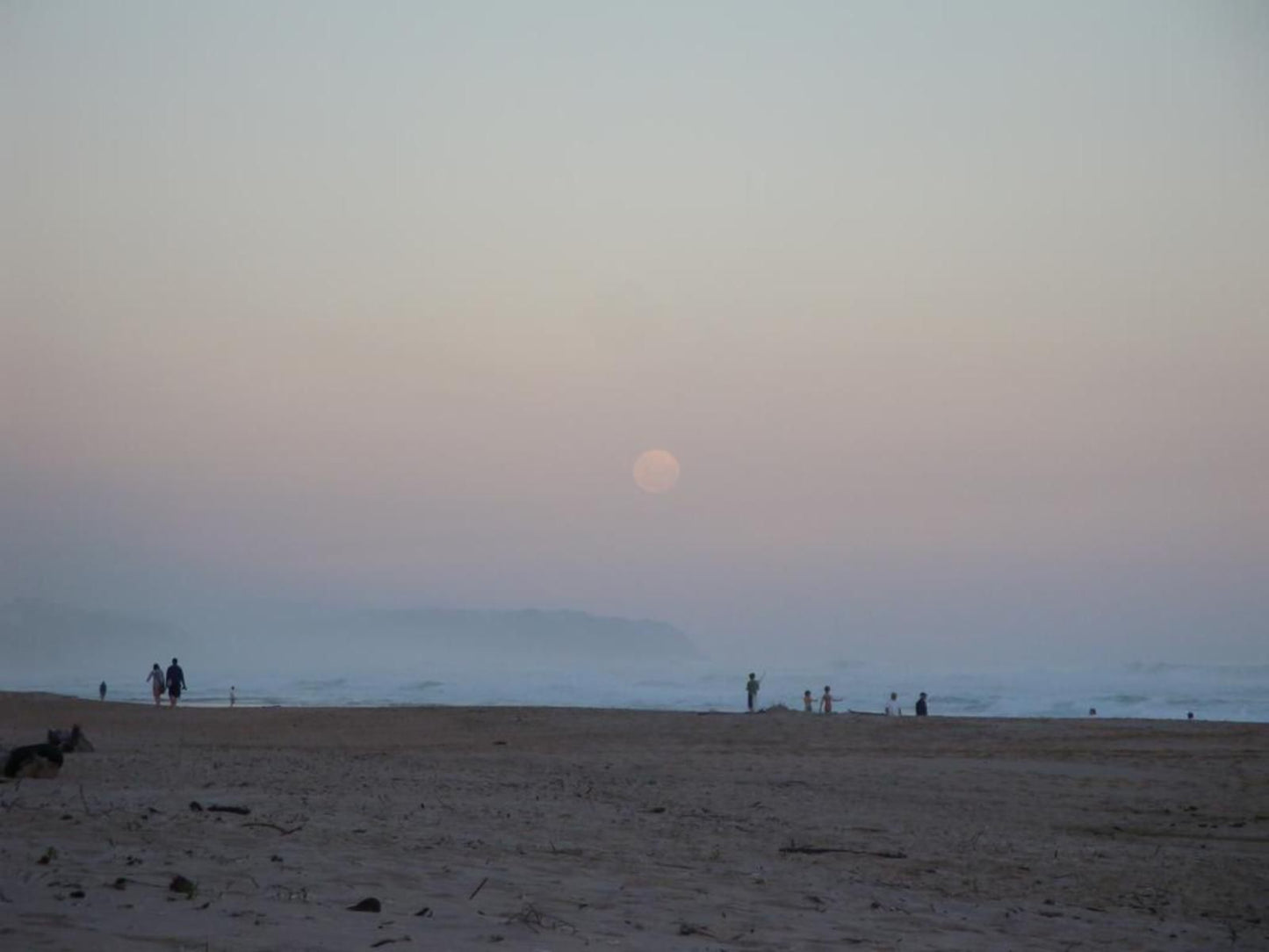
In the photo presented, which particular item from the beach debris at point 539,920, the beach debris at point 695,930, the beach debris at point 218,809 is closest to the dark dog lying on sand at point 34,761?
the beach debris at point 218,809

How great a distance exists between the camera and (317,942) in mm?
5953

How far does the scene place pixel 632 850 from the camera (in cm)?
1018

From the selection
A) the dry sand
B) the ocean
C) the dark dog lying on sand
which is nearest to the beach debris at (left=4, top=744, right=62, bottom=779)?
the dark dog lying on sand

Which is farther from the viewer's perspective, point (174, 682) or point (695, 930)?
point (174, 682)

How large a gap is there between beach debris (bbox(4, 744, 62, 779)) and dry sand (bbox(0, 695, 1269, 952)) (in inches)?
15.6

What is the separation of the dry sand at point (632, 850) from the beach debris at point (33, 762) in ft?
1.30

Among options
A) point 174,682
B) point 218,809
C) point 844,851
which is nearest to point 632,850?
point 844,851

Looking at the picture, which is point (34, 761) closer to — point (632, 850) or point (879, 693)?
point (632, 850)

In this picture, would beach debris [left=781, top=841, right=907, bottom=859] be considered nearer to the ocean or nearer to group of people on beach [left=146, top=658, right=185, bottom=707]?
group of people on beach [left=146, top=658, right=185, bottom=707]

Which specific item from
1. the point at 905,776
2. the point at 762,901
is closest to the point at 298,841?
the point at 762,901

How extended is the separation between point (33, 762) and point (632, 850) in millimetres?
6803

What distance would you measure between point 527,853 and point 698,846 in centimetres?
193

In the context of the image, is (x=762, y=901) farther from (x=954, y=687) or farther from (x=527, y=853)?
(x=954, y=687)

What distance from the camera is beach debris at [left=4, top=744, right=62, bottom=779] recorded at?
12.3 m
